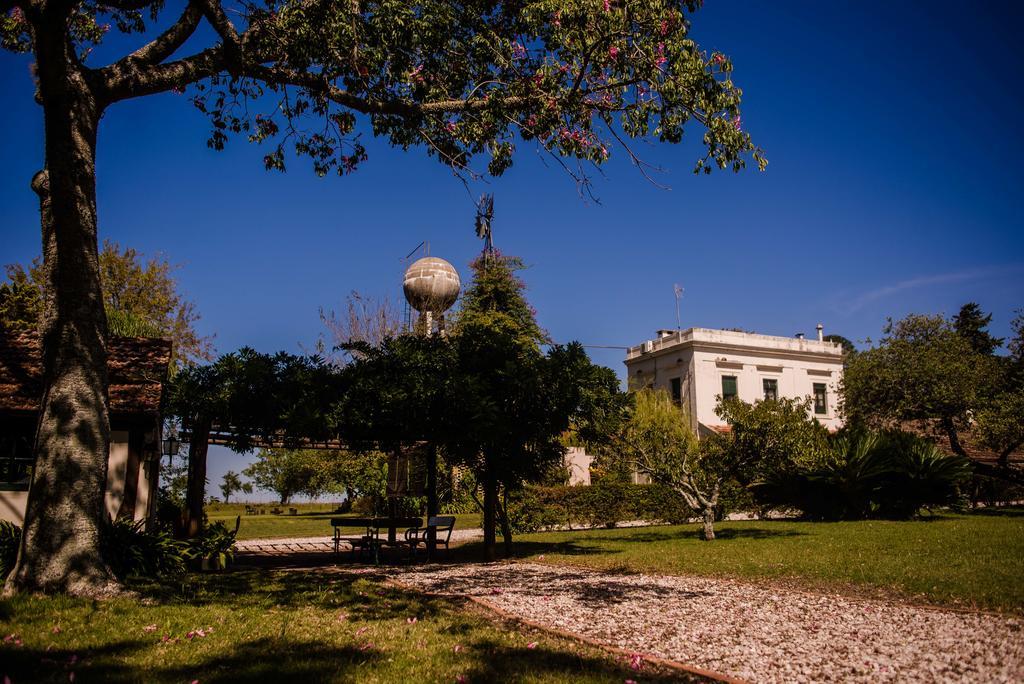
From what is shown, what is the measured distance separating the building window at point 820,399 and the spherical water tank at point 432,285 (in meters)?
26.1

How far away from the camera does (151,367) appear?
13086mm

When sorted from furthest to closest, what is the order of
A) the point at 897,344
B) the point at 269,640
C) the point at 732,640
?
the point at 897,344 → the point at 732,640 → the point at 269,640

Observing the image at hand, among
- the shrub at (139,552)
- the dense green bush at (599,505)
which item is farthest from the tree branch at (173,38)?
the dense green bush at (599,505)

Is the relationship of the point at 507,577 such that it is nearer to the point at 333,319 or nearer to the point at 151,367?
the point at 151,367

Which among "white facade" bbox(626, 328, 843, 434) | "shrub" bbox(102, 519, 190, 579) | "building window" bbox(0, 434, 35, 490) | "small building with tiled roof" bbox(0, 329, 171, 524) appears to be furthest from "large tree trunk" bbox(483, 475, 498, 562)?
"white facade" bbox(626, 328, 843, 434)

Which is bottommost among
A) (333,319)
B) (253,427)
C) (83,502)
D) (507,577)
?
(507,577)

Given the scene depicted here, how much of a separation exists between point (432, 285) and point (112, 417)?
65.0 feet

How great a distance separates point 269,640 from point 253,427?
26.6ft

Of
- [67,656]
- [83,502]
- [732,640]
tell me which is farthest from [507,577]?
[67,656]

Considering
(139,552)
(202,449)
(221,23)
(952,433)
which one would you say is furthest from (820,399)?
(221,23)

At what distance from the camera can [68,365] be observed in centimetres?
789

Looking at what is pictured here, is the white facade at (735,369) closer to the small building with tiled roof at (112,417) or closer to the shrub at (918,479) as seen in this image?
the shrub at (918,479)

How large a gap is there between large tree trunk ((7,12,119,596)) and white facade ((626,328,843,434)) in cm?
3442

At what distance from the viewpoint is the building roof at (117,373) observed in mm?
11812
